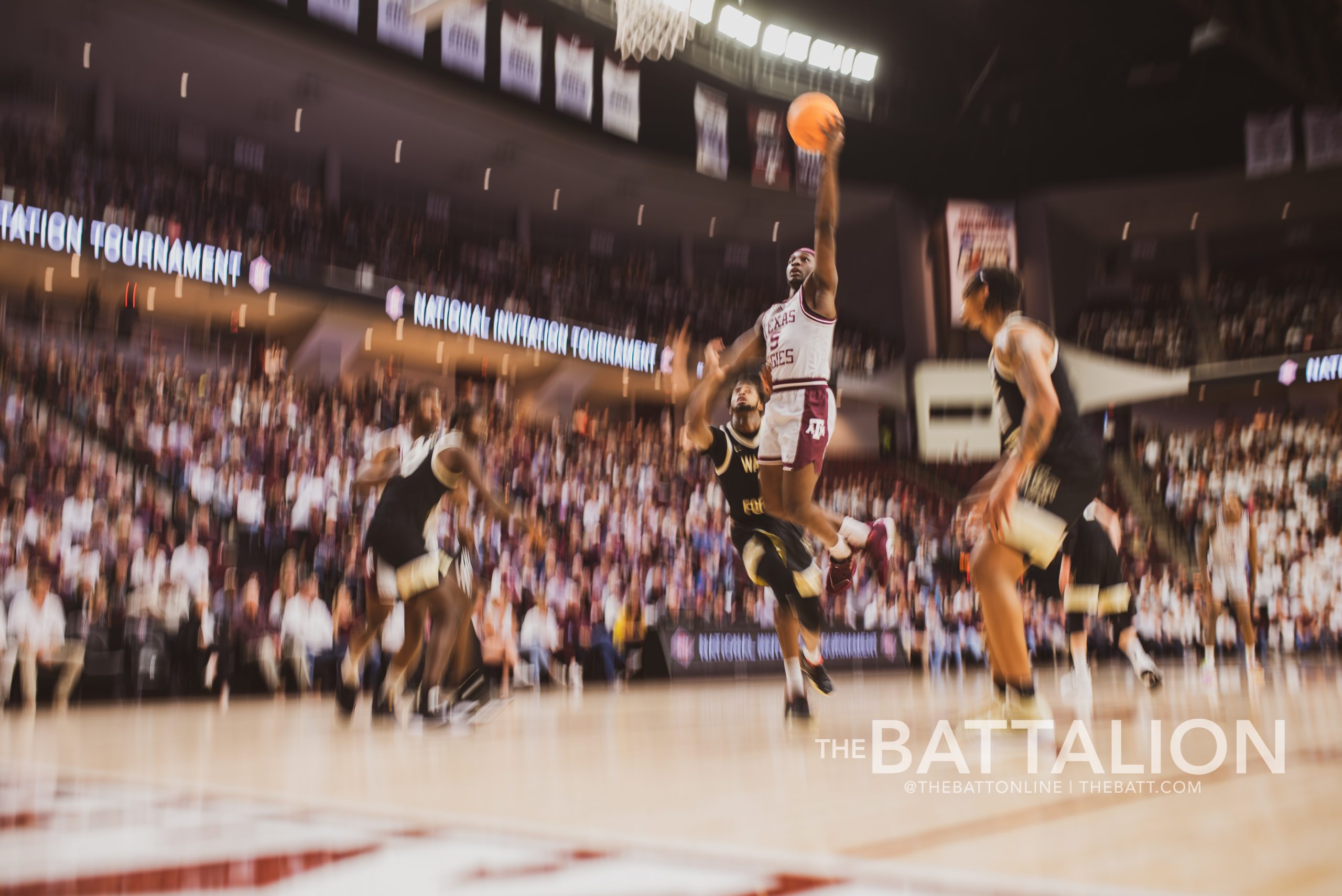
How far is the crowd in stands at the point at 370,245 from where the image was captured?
13.5m

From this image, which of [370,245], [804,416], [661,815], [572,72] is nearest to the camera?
[661,815]

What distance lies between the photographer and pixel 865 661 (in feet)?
44.5

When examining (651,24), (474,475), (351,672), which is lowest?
(351,672)

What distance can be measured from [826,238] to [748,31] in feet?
59.5

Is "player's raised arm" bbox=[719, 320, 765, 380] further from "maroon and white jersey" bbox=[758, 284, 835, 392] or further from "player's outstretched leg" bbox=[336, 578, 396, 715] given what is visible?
"player's outstretched leg" bbox=[336, 578, 396, 715]

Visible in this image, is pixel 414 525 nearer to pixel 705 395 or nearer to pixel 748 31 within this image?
pixel 705 395

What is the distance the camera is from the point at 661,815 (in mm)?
2510

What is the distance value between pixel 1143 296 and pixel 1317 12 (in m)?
10.5

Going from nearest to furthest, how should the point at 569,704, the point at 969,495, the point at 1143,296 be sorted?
the point at 969,495, the point at 569,704, the point at 1143,296

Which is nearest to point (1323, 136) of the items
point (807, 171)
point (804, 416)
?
point (807, 171)

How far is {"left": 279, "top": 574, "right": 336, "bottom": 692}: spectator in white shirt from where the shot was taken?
8.82 m

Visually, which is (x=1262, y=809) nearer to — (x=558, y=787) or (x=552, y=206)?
(x=558, y=787)

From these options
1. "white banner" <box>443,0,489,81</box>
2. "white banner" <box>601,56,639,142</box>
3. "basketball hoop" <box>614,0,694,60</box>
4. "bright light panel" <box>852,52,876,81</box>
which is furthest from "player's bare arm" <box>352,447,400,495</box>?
"bright light panel" <box>852,52,876,81</box>

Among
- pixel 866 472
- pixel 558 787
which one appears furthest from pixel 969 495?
pixel 866 472
